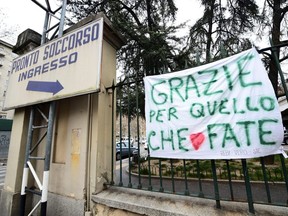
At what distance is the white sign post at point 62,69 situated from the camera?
2.68 meters

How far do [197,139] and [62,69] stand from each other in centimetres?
239

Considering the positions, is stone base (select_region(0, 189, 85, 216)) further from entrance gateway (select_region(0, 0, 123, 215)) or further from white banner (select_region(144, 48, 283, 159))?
white banner (select_region(144, 48, 283, 159))

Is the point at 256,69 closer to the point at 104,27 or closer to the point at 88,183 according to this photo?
the point at 104,27

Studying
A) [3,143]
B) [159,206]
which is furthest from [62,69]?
[3,143]

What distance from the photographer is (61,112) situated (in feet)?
11.0

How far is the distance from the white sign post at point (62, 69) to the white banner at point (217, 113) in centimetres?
104

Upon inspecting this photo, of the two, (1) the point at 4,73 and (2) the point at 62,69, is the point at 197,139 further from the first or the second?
(1) the point at 4,73

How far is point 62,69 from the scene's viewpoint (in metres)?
2.97

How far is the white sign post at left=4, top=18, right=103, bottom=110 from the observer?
8.79 feet

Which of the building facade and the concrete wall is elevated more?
the building facade

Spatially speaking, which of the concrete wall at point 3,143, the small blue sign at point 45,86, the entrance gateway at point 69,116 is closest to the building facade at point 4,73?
the concrete wall at point 3,143

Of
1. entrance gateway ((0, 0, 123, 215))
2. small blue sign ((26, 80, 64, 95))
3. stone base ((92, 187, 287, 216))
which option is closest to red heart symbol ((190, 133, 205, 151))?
stone base ((92, 187, 287, 216))

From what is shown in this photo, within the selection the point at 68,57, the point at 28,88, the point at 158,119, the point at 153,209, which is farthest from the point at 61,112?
the point at 153,209

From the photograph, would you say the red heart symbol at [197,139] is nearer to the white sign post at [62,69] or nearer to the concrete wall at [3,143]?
the white sign post at [62,69]
